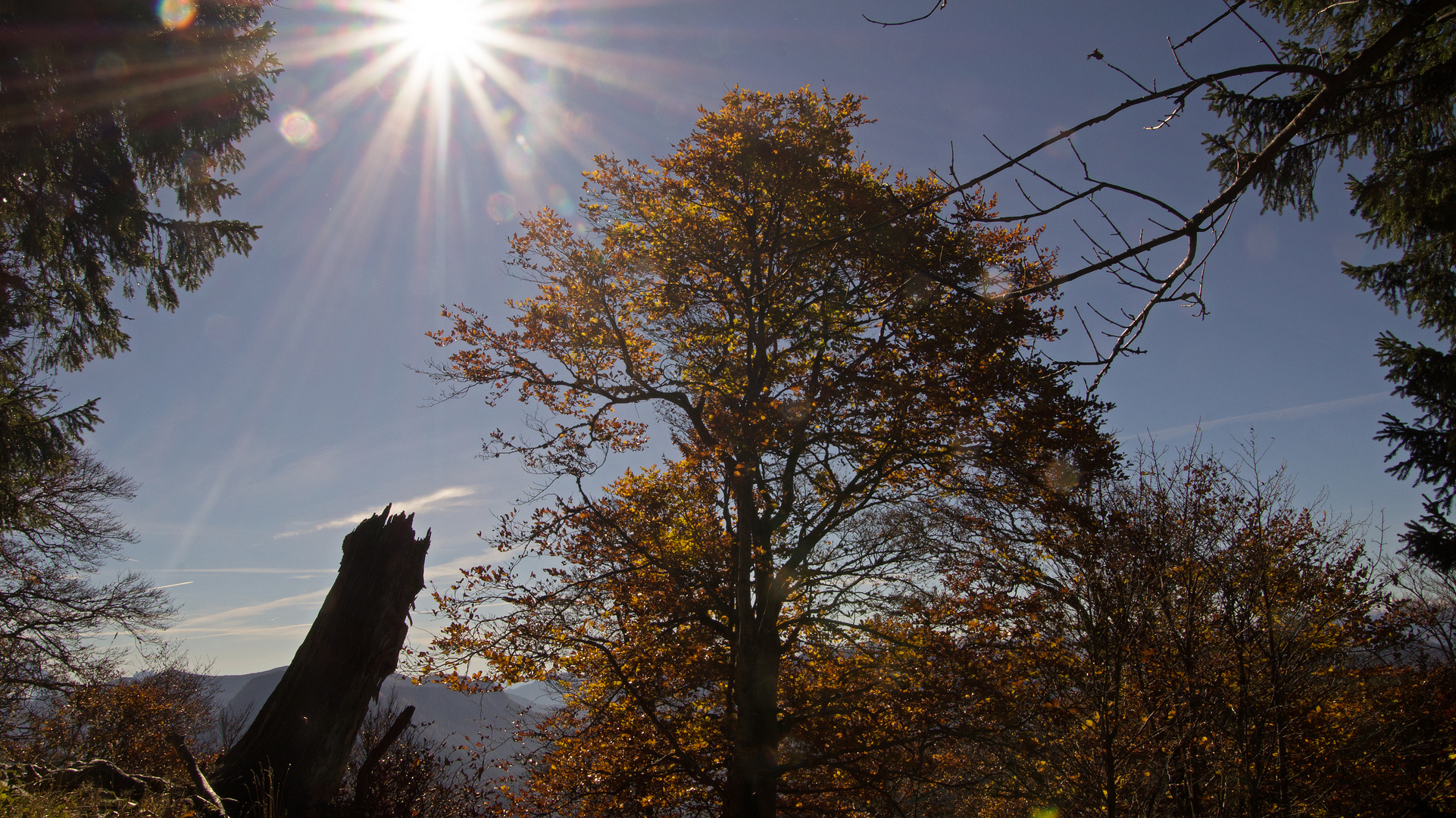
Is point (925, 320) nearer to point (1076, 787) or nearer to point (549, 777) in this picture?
point (1076, 787)

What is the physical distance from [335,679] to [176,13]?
769cm

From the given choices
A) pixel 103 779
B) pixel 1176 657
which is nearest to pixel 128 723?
pixel 103 779

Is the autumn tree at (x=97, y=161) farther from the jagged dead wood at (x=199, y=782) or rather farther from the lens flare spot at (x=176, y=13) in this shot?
the jagged dead wood at (x=199, y=782)

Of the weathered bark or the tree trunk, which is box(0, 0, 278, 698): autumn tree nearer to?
the weathered bark

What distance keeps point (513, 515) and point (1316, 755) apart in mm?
11642

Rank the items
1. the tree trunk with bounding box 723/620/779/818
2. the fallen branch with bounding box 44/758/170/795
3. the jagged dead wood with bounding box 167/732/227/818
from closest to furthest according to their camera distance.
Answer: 1. the jagged dead wood with bounding box 167/732/227/818
2. the fallen branch with bounding box 44/758/170/795
3. the tree trunk with bounding box 723/620/779/818

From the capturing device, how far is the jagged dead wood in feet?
17.2

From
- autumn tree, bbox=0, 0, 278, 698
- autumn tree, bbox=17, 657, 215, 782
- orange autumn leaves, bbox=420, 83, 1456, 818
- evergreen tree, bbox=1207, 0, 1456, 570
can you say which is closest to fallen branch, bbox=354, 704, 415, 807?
orange autumn leaves, bbox=420, 83, 1456, 818

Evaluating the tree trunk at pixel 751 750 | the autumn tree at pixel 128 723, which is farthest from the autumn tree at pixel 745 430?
the autumn tree at pixel 128 723

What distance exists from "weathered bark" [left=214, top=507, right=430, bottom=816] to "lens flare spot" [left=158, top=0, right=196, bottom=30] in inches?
240

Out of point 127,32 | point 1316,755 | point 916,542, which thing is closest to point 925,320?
point 916,542

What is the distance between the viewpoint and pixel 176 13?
7.14m

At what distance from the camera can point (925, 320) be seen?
7.92 m

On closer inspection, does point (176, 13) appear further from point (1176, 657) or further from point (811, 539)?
point (1176, 657)
